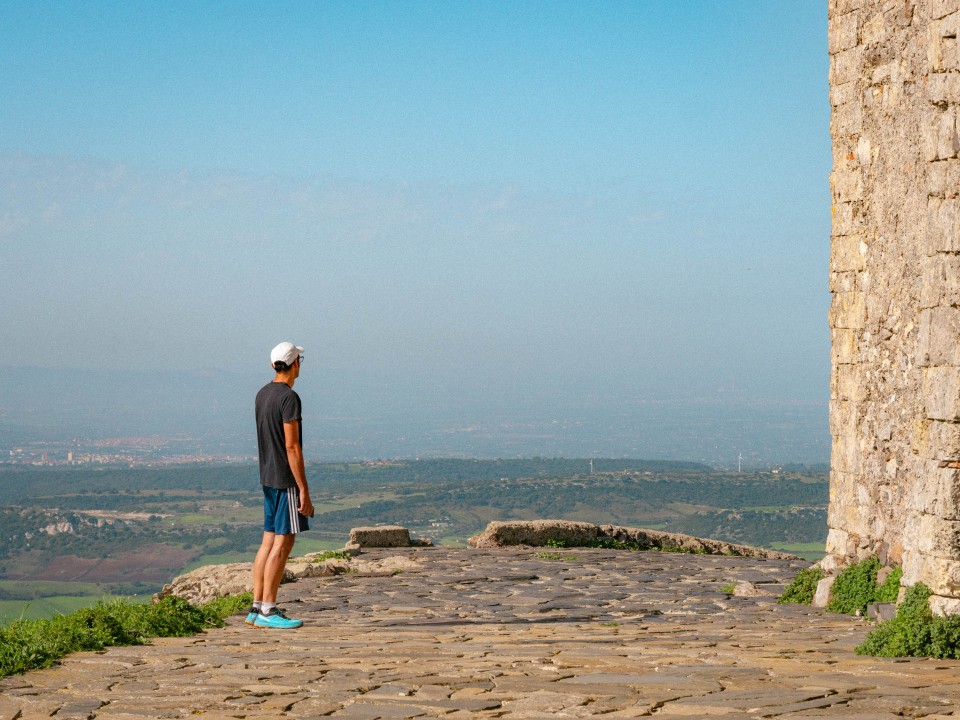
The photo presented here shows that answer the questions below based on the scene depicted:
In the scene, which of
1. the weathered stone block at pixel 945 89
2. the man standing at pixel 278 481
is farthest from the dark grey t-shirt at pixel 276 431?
the weathered stone block at pixel 945 89

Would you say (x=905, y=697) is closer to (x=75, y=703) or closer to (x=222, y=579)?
(x=75, y=703)

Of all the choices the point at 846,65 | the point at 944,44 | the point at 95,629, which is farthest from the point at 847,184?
the point at 95,629

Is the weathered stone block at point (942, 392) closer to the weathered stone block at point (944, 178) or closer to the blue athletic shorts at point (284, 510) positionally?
the weathered stone block at point (944, 178)

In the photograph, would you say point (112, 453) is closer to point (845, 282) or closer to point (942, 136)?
point (845, 282)

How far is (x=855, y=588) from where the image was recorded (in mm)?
11617

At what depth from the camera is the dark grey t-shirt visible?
9.98 m

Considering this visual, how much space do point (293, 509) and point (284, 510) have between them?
3.0 inches

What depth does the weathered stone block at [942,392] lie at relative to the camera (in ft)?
27.7

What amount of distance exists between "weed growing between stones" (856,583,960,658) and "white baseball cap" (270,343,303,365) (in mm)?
5105

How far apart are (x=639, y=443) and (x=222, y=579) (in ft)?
503

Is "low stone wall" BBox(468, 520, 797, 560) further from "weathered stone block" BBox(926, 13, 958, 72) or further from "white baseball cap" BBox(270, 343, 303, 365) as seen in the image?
"weathered stone block" BBox(926, 13, 958, 72)

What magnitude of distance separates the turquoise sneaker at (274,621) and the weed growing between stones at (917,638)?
468cm

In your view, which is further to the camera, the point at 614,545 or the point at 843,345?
the point at 614,545

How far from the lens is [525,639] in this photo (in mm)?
9109
